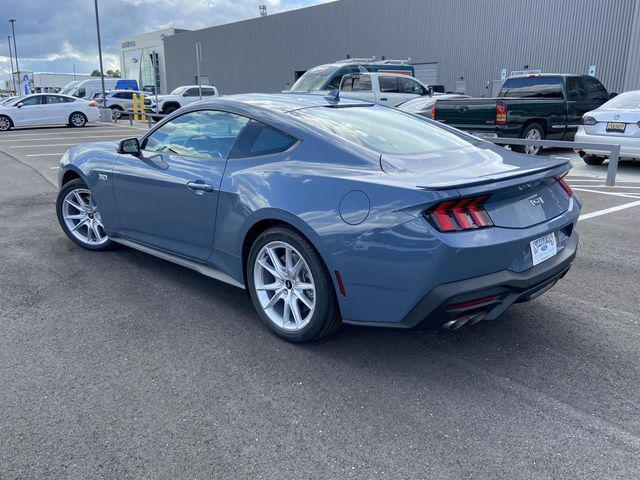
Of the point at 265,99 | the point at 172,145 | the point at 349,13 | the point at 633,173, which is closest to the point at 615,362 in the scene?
the point at 265,99

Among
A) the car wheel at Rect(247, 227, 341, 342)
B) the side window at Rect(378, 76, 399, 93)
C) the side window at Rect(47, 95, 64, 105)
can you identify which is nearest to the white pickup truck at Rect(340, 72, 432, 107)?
the side window at Rect(378, 76, 399, 93)

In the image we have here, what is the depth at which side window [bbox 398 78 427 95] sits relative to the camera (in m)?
17.2

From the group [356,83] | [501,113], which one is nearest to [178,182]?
[501,113]

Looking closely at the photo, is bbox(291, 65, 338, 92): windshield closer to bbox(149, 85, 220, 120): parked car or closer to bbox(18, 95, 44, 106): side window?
bbox(18, 95, 44, 106): side window

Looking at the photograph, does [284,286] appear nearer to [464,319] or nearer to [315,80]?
[464,319]

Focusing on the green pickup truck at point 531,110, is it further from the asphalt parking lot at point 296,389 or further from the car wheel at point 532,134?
the asphalt parking lot at point 296,389

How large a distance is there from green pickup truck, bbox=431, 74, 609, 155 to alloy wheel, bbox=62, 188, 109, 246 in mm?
8957

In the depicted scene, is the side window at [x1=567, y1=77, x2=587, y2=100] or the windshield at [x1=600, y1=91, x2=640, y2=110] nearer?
the windshield at [x1=600, y1=91, x2=640, y2=110]

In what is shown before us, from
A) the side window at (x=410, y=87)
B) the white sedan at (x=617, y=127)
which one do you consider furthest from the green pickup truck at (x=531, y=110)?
the side window at (x=410, y=87)

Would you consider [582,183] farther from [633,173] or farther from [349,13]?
[349,13]

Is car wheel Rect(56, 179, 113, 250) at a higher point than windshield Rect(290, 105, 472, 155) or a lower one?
lower

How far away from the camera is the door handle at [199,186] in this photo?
3.85m

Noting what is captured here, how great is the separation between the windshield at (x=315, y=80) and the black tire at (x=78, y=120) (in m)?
11.5

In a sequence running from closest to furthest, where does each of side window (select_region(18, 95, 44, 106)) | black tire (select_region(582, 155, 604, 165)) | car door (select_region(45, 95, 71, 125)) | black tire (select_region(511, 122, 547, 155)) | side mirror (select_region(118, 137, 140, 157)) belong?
side mirror (select_region(118, 137, 140, 157))
black tire (select_region(582, 155, 604, 165))
black tire (select_region(511, 122, 547, 155))
side window (select_region(18, 95, 44, 106))
car door (select_region(45, 95, 71, 125))
